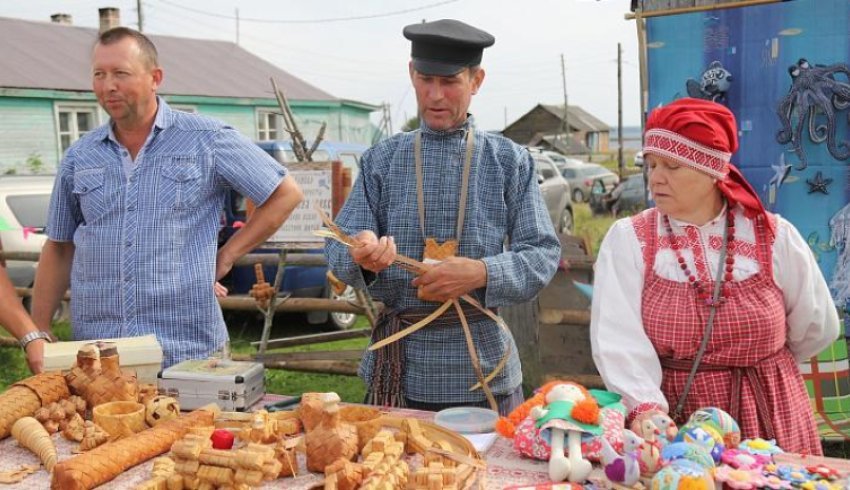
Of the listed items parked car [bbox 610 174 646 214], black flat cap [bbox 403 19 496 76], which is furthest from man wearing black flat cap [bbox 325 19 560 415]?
parked car [bbox 610 174 646 214]

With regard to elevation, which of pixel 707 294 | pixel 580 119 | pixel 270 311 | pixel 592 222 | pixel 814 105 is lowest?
pixel 270 311

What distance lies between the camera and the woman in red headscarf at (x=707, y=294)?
6.12 ft

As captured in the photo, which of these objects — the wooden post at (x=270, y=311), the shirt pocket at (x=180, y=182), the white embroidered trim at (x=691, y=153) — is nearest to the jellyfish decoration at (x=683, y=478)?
the white embroidered trim at (x=691, y=153)

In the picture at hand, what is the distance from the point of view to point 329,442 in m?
1.63

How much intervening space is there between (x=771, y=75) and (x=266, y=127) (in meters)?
17.5

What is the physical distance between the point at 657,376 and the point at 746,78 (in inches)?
74.6

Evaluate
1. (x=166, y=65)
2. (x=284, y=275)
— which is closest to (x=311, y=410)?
(x=284, y=275)

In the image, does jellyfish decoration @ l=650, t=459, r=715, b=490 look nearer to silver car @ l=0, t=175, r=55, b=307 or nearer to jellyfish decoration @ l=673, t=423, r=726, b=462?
jellyfish decoration @ l=673, t=423, r=726, b=462

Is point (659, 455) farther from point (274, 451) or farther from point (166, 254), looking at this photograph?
point (166, 254)

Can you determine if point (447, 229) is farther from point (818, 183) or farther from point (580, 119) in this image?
point (580, 119)

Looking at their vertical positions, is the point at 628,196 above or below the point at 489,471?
above

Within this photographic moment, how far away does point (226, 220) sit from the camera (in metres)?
6.49

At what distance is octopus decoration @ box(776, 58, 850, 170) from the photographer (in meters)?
3.10

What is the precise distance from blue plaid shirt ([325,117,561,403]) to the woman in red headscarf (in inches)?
13.4
